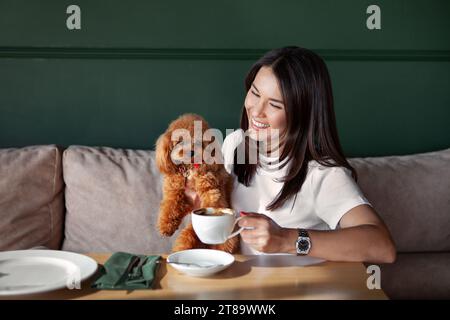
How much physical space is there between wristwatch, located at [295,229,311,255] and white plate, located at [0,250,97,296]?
466 mm

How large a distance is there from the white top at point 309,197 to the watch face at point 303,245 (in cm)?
21

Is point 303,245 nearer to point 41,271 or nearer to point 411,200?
point 41,271

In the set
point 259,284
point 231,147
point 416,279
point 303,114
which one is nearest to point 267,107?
point 303,114

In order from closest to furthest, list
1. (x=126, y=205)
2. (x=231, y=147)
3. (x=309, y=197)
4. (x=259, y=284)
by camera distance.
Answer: (x=259, y=284) → (x=309, y=197) → (x=231, y=147) → (x=126, y=205)

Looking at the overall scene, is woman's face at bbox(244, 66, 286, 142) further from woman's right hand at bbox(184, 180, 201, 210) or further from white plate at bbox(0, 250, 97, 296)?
white plate at bbox(0, 250, 97, 296)

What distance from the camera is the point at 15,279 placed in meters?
1.02

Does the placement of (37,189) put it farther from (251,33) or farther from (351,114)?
(351,114)

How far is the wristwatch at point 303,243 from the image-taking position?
118 cm

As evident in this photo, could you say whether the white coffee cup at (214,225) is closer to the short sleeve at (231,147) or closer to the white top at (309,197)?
the white top at (309,197)

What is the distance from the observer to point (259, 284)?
1.04 meters

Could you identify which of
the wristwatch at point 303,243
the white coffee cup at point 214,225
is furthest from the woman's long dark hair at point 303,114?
the white coffee cup at point 214,225

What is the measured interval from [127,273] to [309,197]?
64 cm

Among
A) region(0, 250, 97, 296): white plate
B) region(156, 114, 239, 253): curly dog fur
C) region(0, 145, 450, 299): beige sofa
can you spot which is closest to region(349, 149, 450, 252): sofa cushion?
region(0, 145, 450, 299): beige sofa
